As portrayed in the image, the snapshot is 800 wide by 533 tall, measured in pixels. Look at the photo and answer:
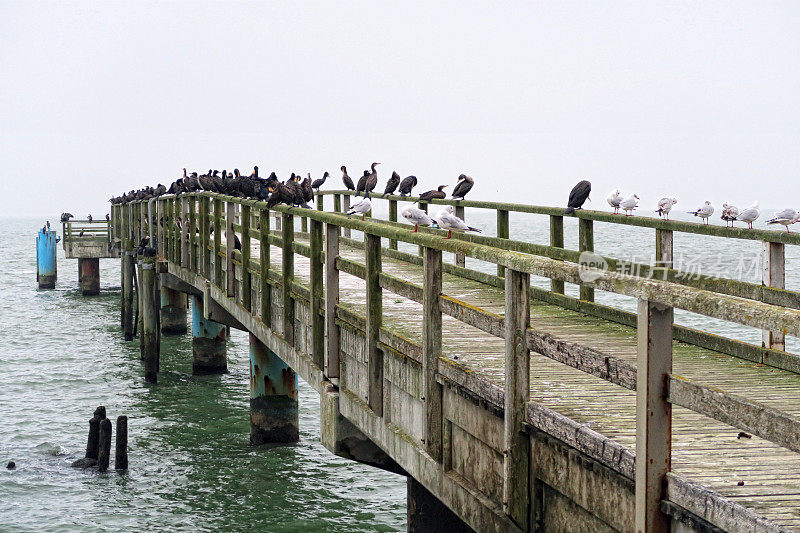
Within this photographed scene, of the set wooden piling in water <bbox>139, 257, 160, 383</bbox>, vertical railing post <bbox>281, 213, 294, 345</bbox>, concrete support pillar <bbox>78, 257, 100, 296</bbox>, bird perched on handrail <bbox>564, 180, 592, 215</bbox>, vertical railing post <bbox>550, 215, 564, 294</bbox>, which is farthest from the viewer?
concrete support pillar <bbox>78, 257, 100, 296</bbox>

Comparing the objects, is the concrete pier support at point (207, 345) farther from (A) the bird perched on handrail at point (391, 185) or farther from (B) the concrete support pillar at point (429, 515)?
(B) the concrete support pillar at point (429, 515)

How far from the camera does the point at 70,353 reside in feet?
102

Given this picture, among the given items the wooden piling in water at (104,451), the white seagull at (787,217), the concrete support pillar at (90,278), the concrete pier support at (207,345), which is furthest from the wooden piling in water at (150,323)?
the concrete support pillar at (90,278)

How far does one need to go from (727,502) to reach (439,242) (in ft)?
9.59

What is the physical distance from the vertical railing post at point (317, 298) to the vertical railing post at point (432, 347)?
3.01 metres

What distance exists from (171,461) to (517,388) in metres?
13.4

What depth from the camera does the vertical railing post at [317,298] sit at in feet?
31.3

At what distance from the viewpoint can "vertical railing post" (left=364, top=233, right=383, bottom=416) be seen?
7832 millimetres

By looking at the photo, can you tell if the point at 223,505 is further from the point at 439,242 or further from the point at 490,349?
the point at 439,242

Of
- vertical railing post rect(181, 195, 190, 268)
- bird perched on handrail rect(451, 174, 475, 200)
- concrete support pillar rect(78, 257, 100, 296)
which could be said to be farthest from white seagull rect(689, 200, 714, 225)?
concrete support pillar rect(78, 257, 100, 296)

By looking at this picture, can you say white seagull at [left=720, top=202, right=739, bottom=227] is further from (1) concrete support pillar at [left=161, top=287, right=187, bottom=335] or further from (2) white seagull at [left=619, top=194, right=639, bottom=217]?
(1) concrete support pillar at [left=161, top=287, right=187, bottom=335]

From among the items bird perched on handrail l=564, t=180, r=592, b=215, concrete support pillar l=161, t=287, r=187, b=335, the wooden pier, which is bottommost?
concrete support pillar l=161, t=287, r=187, b=335

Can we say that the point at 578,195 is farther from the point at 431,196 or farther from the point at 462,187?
the point at 431,196

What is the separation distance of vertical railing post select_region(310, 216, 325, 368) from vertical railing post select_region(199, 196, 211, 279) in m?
8.88
